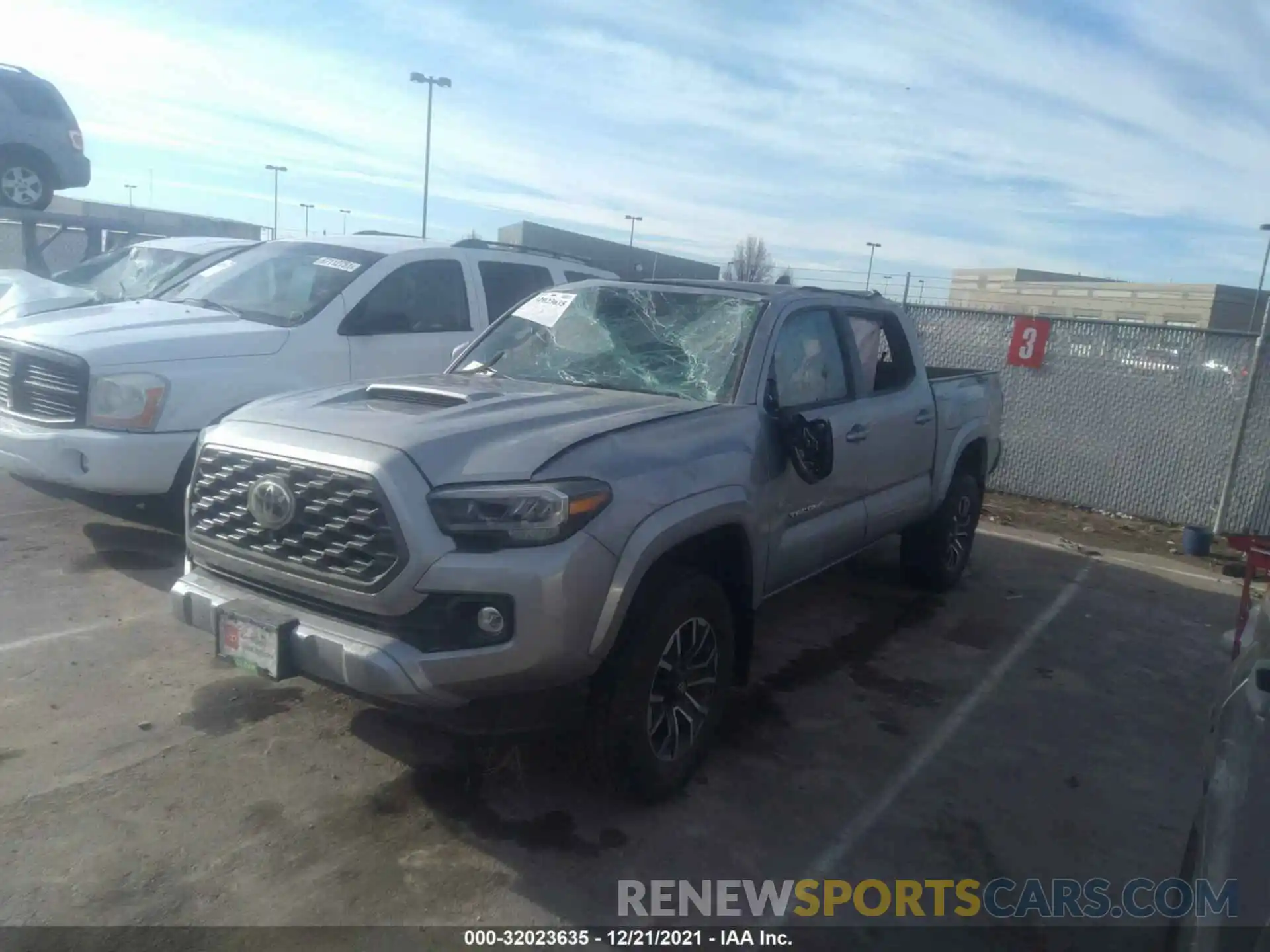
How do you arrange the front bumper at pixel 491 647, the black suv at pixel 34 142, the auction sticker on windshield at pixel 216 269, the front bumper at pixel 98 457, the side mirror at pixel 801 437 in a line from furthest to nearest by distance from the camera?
1. the black suv at pixel 34 142
2. the auction sticker on windshield at pixel 216 269
3. the front bumper at pixel 98 457
4. the side mirror at pixel 801 437
5. the front bumper at pixel 491 647

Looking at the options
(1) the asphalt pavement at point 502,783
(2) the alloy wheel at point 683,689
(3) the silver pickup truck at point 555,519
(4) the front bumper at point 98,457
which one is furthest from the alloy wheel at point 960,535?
(4) the front bumper at point 98,457

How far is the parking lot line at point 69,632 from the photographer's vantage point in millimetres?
Result: 4699

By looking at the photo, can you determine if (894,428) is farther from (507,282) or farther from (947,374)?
(507,282)

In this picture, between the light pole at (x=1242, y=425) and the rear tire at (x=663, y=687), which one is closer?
the rear tire at (x=663, y=687)

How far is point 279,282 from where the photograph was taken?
22.2 ft

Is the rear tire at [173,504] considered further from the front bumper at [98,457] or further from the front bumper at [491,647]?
the front bumper at [491,647]

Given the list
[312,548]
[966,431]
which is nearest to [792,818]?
[312,548]

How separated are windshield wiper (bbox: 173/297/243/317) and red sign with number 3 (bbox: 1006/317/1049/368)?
787 centimetres

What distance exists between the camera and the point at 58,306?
23.6 feet

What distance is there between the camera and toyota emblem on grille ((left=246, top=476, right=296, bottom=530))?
3.38m

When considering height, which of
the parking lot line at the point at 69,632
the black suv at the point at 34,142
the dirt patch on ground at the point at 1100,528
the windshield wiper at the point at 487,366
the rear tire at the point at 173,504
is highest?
the black suv at the point at 34,142

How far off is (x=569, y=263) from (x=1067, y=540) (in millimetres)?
5207

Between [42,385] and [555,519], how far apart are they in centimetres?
390

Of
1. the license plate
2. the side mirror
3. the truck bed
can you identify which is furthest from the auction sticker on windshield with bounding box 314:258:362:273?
the truck bed
